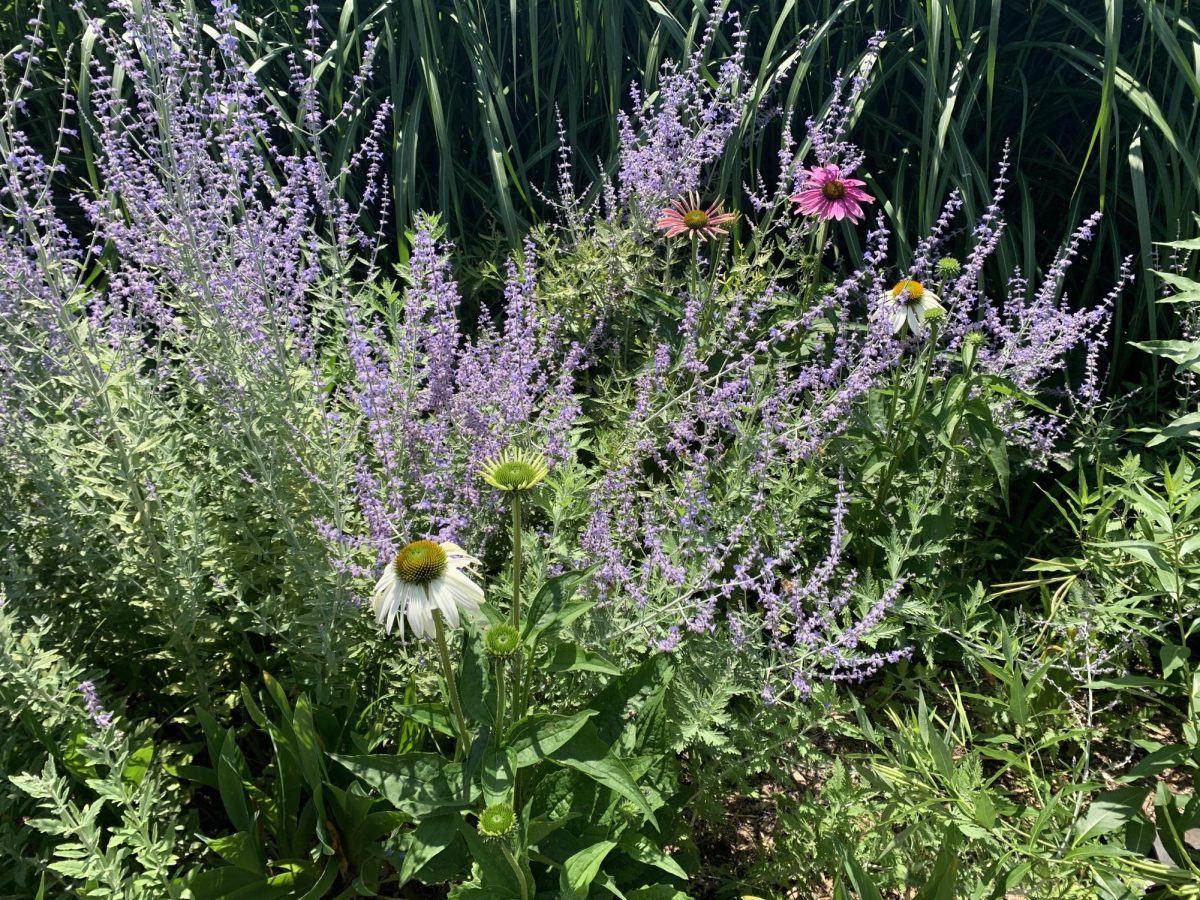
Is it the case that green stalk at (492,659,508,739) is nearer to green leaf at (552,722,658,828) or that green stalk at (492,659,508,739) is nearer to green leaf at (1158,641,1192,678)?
green leaf at (552,722,658,828)

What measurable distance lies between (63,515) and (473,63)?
7.26ft

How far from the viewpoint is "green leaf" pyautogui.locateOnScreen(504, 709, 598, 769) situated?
54.4 inches

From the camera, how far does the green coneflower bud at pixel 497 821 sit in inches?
46.8

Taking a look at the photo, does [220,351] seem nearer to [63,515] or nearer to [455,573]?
[63,515]

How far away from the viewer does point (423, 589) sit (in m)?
1.29

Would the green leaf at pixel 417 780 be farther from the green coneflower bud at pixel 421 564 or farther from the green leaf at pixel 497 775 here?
the green coneflower bud at pixel 421 564

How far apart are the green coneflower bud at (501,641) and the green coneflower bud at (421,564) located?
0.38 feet

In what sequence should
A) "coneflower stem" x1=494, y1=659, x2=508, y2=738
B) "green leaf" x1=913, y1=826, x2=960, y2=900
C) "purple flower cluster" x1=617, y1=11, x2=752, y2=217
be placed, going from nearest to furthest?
"coneflower stem" x1=494, y1=659, x2=508, y2=738 → "green leaf" x1=913, y1=826, x2=960, y2=900 → "purple flower cluster" x1=617, y1=11, x2=752, y2=217

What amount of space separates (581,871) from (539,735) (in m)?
0.22

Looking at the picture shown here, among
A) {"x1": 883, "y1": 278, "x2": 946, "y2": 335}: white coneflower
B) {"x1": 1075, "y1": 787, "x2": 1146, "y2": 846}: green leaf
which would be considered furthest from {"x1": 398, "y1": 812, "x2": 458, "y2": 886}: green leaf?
{"x1": 883, "y1": 278, "x2": 946, "y2": 335}: white coneflower

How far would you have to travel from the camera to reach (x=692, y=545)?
207 centimetres

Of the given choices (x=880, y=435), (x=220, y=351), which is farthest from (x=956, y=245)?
(x=220, y=351)

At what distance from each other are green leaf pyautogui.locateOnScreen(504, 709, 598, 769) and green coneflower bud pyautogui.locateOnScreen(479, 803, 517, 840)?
13 cm

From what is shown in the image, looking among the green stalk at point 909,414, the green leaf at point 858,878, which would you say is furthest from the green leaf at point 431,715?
the green stalk at point 909,414
